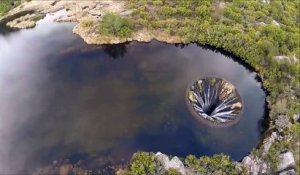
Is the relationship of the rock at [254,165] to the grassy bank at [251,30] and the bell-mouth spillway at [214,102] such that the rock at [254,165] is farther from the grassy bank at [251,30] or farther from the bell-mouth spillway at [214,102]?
the grassy bank at [251,30]

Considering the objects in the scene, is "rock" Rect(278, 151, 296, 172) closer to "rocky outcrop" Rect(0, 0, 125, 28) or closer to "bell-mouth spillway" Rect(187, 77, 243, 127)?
"bell-mouth spillway" Rect(187, 77, 243, 127)

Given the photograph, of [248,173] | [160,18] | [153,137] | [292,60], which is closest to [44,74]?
[153,137]

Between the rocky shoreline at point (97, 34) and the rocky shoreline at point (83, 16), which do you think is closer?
the rocky shoreline at point (97, 34)

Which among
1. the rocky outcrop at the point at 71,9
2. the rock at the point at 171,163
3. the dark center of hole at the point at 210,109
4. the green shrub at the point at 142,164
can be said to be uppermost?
the rocky outcrop at the point at 71,9

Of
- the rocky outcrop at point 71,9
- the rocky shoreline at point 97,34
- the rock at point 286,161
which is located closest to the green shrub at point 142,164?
the rocky shoreline at point 97,34

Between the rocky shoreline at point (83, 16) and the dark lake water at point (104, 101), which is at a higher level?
the rocky shoreline at point (83, 16)

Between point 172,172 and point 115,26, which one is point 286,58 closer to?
point 172,172
